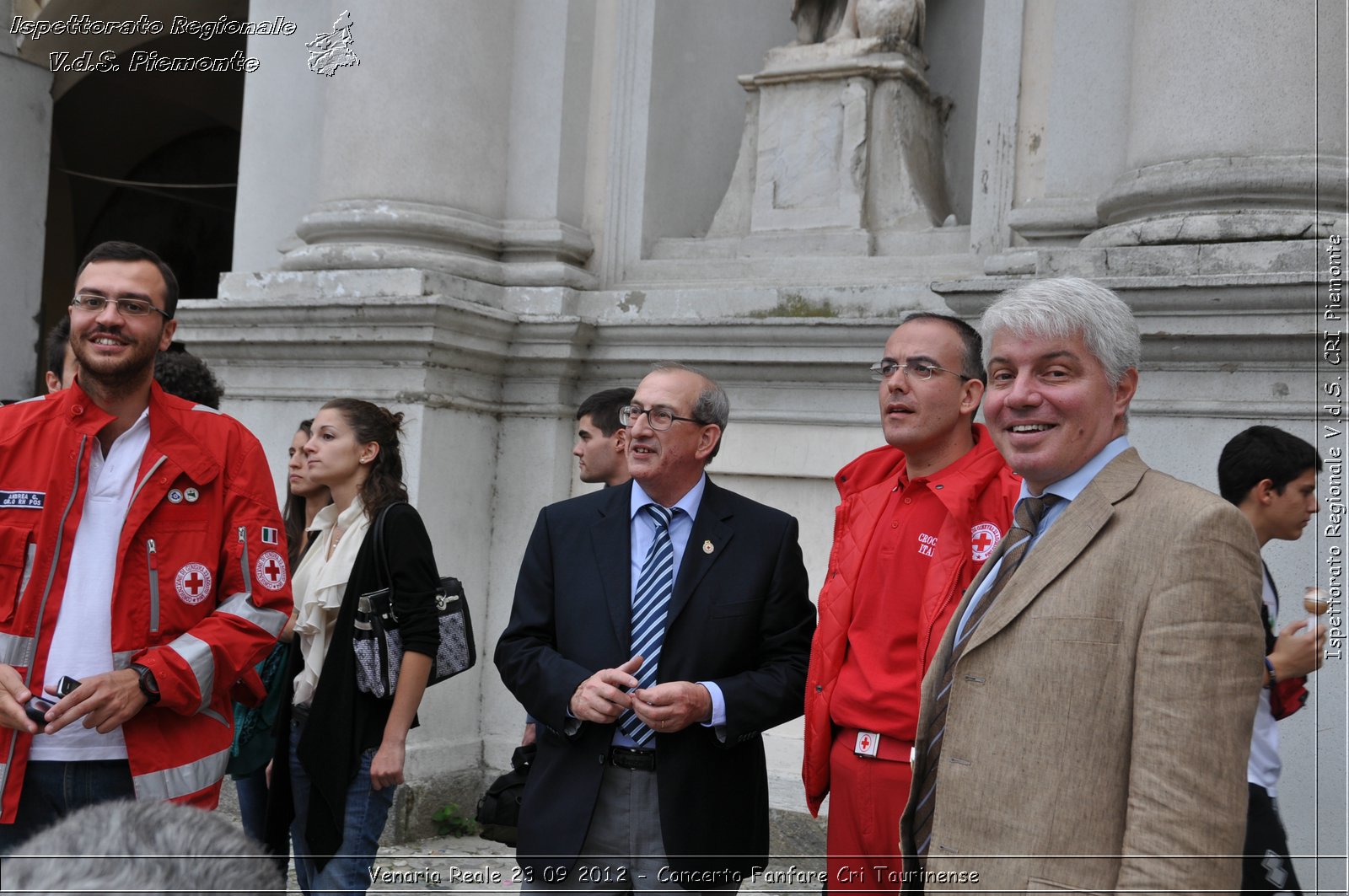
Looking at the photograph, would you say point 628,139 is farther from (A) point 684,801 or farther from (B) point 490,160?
(A) point 684,801

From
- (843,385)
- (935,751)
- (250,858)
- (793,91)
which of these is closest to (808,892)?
(843,385)

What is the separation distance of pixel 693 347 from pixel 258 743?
2.66 metres

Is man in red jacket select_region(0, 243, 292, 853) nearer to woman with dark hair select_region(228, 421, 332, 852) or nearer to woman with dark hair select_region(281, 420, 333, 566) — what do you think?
woman with dark hair select_region(228, 421, 332, 852)

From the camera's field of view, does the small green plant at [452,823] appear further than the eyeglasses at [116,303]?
Yes

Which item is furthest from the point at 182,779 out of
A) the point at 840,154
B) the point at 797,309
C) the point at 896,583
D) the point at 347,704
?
the point at 840,154

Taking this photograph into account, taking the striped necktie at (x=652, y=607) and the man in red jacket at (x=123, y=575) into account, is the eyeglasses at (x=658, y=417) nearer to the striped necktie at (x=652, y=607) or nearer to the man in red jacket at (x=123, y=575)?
the striped necktie at (x=652, y=607)

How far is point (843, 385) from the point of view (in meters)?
5.54

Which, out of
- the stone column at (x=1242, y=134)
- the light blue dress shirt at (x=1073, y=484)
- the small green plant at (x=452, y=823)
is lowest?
the small green plant at (x=452, y=823)

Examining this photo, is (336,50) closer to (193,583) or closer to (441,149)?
(441,149)

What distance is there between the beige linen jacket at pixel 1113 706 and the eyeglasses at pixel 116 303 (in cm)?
203

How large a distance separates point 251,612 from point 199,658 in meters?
0.20

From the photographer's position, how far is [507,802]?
11.8 feet

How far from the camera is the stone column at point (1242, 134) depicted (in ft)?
14.9

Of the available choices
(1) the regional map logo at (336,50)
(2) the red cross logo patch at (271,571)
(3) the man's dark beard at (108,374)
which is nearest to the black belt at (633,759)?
(2) the red cross logo patch at (271,571)
